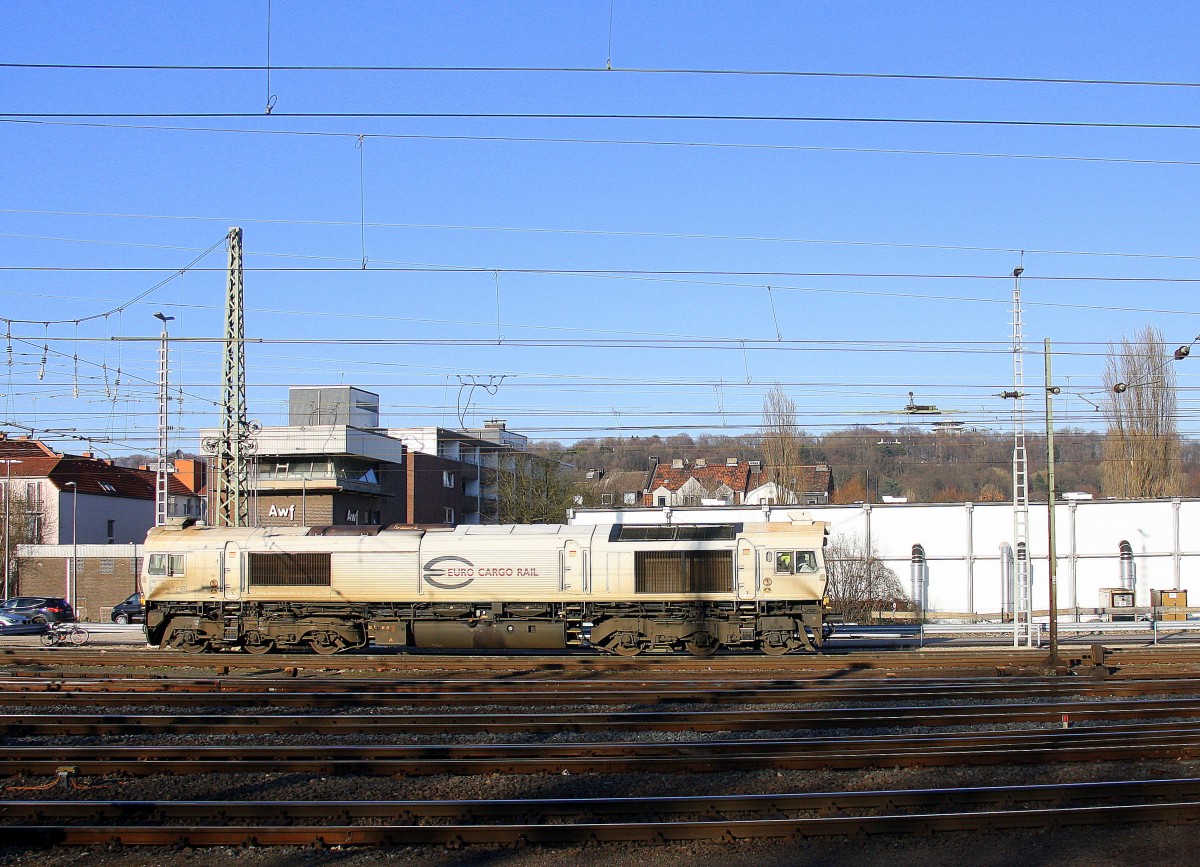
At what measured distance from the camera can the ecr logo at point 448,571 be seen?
81.2 ft

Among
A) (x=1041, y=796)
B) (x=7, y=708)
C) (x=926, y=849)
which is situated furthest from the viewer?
(x=7, y=708)

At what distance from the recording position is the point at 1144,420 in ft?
185

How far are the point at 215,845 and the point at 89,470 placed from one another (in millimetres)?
61051

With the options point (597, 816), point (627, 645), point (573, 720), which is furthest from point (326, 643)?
point (597, 816)

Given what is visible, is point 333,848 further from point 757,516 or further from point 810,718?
point 757,516

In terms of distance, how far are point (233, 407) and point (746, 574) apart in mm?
15632

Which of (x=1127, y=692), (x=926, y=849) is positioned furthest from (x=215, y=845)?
(x=1127, y=692)

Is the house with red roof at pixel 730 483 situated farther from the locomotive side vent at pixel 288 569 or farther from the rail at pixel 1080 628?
the locomotive side vent at pixel 288 569

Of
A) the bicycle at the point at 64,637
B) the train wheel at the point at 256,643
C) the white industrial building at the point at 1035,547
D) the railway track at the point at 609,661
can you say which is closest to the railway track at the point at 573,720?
the railway track at the point at 609,661

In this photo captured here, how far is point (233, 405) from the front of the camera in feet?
95.7

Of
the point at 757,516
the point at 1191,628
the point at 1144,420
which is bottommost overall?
the point at 1191,628

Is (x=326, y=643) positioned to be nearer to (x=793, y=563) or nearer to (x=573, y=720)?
(x=793, y=563)

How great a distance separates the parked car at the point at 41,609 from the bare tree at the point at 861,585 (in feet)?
105

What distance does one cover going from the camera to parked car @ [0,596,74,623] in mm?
41344
